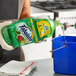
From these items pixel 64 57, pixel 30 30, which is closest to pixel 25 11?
pixel 30 30

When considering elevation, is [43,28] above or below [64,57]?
above

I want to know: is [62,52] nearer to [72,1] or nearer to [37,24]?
[37,24]

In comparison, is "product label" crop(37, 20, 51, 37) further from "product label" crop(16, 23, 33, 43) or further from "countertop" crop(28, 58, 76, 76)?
"countertop" crop(28, 58, 76, 76)

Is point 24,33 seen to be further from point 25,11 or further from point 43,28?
point 25,11

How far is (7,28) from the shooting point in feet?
4.51

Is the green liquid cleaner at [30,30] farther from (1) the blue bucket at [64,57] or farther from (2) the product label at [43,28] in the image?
(1) the blue bucket at [64,57]

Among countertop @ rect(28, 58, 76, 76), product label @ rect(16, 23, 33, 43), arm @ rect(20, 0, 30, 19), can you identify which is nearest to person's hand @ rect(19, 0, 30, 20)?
arm @ rect(20, 0, 30, 19)

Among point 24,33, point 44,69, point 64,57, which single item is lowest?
point 44,69

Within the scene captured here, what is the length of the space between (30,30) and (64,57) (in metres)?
0.31

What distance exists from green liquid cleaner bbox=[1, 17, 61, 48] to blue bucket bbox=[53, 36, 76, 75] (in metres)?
0.12

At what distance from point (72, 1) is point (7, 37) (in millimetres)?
3071

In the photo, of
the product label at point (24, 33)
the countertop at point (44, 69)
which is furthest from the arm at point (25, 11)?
the product label at point (24, 33)

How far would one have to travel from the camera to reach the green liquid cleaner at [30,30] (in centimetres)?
131

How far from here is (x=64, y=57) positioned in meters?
1.34
